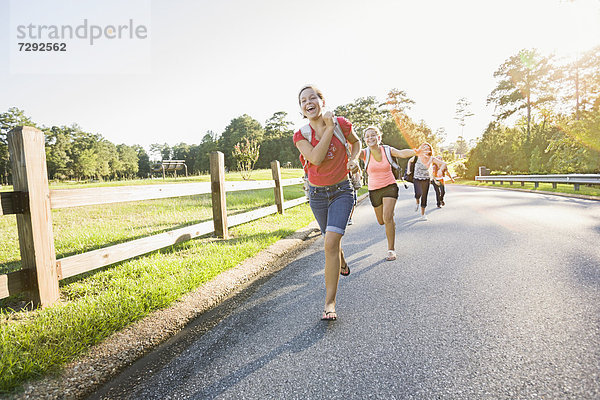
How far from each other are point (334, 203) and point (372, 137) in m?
2.53

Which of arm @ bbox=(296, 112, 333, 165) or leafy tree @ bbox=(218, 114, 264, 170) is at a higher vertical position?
leafy tree @ bbox=(218, 114, 264, 170)

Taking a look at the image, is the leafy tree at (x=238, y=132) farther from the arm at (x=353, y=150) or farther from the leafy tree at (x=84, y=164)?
the arm at (x=353, y=150)

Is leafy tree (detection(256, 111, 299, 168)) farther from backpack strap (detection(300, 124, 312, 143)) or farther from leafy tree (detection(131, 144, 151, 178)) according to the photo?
backpack strap (detection(300, 124, 312, 143))

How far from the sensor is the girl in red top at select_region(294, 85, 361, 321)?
3.15 m

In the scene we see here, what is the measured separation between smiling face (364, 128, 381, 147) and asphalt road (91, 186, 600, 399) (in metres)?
1.88

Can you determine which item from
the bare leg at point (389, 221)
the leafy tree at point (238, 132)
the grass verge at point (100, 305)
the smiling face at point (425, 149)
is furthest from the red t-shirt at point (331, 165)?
the leafy tree at point (238, 132)

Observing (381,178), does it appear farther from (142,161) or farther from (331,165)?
(142,161)

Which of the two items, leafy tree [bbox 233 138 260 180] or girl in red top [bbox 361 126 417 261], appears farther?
leafy tree [bbox 233 138 260 180]

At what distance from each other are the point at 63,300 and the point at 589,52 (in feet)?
129

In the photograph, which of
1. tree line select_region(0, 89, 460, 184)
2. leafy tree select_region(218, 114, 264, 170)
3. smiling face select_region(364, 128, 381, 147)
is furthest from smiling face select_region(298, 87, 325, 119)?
leafy tree select_region(218, 114, 264, 170)

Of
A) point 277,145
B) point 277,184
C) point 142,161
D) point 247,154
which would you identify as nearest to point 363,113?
point 277,145

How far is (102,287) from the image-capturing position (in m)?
3.74

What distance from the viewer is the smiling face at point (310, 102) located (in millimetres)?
3178

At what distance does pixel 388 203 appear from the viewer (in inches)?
209
